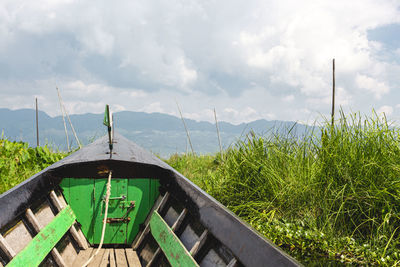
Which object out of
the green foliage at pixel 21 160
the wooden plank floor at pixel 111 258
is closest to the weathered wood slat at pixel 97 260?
the wooden plank floor at pixel 111 258

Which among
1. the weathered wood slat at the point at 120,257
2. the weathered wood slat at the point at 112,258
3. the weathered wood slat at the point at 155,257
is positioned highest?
the weathered wood slat at the point at 155,257

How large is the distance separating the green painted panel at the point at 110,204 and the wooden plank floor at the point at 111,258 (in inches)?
6.8

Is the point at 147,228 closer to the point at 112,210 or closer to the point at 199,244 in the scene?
the point at 112,210

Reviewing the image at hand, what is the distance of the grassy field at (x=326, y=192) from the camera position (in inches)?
165

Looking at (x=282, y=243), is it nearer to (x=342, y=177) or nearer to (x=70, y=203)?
(x=342, y=177)

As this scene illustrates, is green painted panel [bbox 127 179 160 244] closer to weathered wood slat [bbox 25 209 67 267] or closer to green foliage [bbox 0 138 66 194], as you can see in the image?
→ weathered wood slat [bbox 25 209 67 267]

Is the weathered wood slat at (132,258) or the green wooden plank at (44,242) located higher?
the green wooden plank at (44,242)

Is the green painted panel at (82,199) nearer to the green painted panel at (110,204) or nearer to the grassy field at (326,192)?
the green painted panel at (110,204)

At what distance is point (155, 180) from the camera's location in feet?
12.2

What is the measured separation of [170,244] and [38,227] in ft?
3.83

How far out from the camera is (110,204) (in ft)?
11.8

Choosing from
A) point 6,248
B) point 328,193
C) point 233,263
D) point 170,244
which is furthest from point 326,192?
point 6,248

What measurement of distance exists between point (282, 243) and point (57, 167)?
Answer: 3.15m

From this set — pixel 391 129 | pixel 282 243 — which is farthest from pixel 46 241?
pixel 391 129
